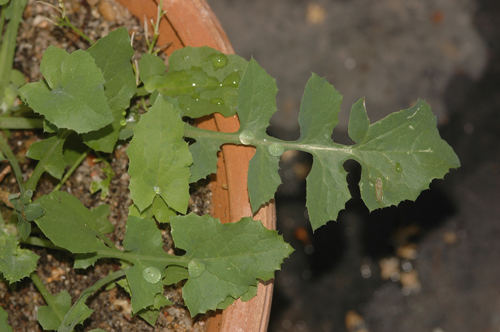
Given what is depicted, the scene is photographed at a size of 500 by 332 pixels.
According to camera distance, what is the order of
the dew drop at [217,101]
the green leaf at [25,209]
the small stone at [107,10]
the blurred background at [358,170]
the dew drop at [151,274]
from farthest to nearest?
1. the blurred background at [358,170]
2. the small stone at [107,10]
3. the dew drop at [217,101]
4. the dew drop at [151,274]
5. the green leaf at [25,209]

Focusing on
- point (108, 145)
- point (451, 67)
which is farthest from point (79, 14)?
point (451, 67)

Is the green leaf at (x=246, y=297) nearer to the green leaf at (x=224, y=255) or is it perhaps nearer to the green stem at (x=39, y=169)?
the green leaf at (x=224, y=255)

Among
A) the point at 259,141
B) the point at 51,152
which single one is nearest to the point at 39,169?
the point at 51,152

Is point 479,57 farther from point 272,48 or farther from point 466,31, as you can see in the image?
point 272,48

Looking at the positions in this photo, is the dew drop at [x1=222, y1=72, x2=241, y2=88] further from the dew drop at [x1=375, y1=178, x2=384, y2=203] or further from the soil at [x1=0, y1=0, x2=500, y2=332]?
the soil at [x1=0, y1=0, x2=500, y2=332]

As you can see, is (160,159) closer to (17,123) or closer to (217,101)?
(217,101)

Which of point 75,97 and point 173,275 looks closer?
point 75,97

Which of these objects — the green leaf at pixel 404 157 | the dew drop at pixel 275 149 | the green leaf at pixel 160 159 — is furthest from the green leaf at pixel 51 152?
the green leaf at pixel 404 157
